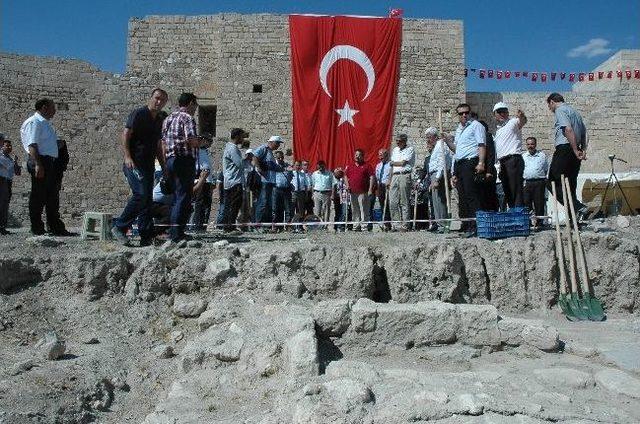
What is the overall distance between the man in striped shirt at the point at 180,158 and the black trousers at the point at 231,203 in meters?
2.13

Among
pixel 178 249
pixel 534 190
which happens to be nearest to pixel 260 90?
pixel 534 190

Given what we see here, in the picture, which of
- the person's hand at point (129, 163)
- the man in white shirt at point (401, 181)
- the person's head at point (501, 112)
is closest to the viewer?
the person's hand at point (129, 163)

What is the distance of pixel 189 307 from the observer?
4.88 metres

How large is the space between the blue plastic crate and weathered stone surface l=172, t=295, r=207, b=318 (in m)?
2.79

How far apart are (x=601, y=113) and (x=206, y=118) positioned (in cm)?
1343

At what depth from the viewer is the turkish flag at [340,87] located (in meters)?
15.7

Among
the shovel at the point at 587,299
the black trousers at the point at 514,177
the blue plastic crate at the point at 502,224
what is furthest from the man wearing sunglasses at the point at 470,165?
the shovel at the point at 587,299

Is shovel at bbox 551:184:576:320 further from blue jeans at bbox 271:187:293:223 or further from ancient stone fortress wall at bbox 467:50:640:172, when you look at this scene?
ancient stone fortress wall at bbox 467:50:640:172

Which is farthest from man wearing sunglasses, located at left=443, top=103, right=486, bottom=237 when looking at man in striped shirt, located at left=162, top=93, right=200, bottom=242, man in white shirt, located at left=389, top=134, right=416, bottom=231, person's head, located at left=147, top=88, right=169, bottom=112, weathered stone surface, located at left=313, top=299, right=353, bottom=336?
person's head, located at left=147, top=88, right=169, bottom=112

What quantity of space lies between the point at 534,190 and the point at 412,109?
11.9 meters

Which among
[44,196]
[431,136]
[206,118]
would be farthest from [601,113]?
[44,196]

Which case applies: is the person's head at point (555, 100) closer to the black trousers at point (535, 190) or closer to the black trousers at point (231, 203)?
the black trousers at point (535, 190)

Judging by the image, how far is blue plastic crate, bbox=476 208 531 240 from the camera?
232 inches

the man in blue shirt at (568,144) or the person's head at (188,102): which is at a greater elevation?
the person's head at (188,102)
